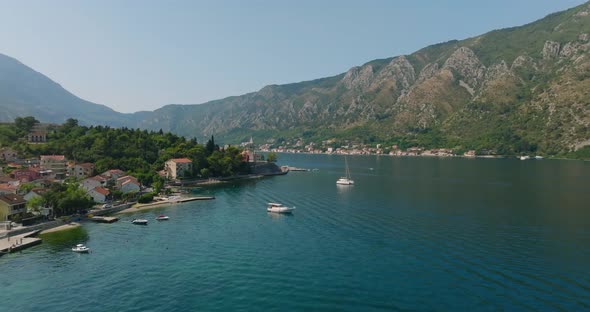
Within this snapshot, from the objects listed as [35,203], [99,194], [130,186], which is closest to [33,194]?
[35,203]

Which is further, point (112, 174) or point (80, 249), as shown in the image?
point (112, 174)

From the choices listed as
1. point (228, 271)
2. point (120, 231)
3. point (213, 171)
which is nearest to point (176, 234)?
point (120, 231)

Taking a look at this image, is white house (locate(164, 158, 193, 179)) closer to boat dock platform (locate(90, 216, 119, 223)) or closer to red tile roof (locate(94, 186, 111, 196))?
red tile roof (locate(94, 186, 111, 196))

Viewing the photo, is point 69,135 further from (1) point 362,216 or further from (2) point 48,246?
(1) point 362,216

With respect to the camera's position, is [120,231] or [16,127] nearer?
[120,231]

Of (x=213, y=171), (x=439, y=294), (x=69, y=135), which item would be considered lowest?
(x=439, y=294)

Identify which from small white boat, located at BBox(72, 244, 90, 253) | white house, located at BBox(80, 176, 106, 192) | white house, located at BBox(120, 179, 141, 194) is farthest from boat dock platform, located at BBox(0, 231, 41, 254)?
white house, located at BBox(120, 179, 141, 194)

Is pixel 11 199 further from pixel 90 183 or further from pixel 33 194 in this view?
pixel 90 183
